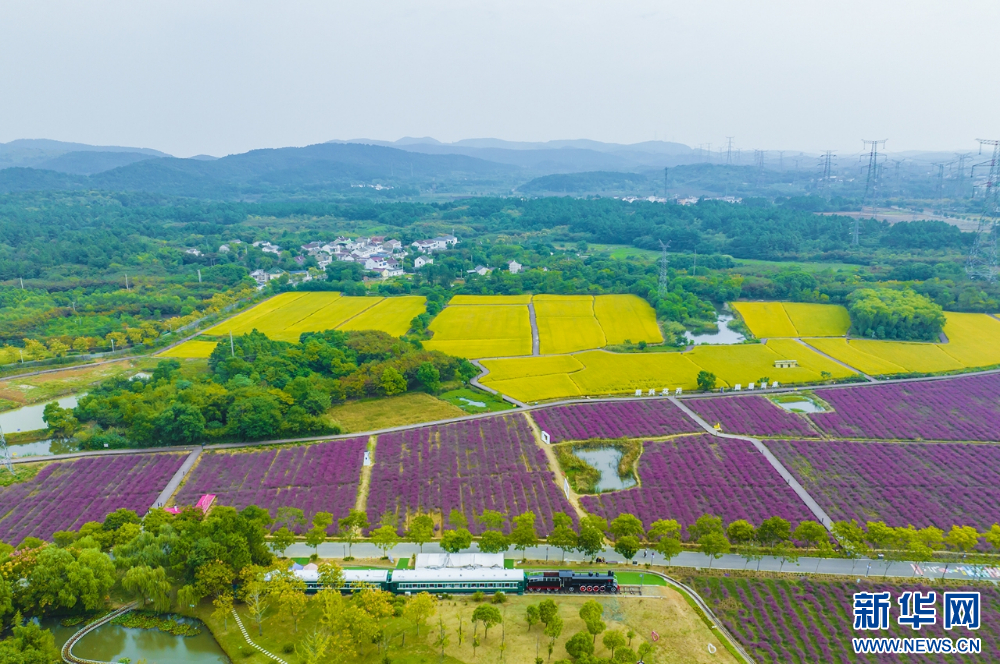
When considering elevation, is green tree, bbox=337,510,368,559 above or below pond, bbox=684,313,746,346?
above

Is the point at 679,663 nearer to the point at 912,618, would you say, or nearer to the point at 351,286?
the point at 912,618

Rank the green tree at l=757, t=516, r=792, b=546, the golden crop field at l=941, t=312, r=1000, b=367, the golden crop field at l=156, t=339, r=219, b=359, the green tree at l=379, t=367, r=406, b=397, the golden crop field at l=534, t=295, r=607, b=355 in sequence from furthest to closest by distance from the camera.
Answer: the golden crop field at l=534, t=295, r=607, b=355 → the golden crop field at l=156, t=339, r=219, b=359 → the golden crop field at l=941, t=312, r=1000, b=367 → the green tree at l=379, t=367, r=406, b=397 → the green tree at l=757, t=516, r=792, b=546

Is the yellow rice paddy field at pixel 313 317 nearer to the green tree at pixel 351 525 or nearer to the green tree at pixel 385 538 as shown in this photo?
the green tree at pixel 351 525

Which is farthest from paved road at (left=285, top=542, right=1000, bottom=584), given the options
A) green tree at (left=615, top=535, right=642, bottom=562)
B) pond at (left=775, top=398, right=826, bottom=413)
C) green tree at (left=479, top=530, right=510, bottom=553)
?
pond at (left=775, top=398, right=826, bottom=413)

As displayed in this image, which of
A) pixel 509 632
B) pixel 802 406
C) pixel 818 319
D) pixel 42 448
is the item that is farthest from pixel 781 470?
pixel 42 448

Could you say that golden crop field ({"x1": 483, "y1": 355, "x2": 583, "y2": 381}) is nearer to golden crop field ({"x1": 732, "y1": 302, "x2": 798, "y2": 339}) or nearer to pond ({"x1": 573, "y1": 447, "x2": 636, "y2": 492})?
pond ({"x1": 573, "y1": 447, "x2": 636, "y2": 492})

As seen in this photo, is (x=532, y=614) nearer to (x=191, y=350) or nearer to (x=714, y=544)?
(x=714, y=544)
